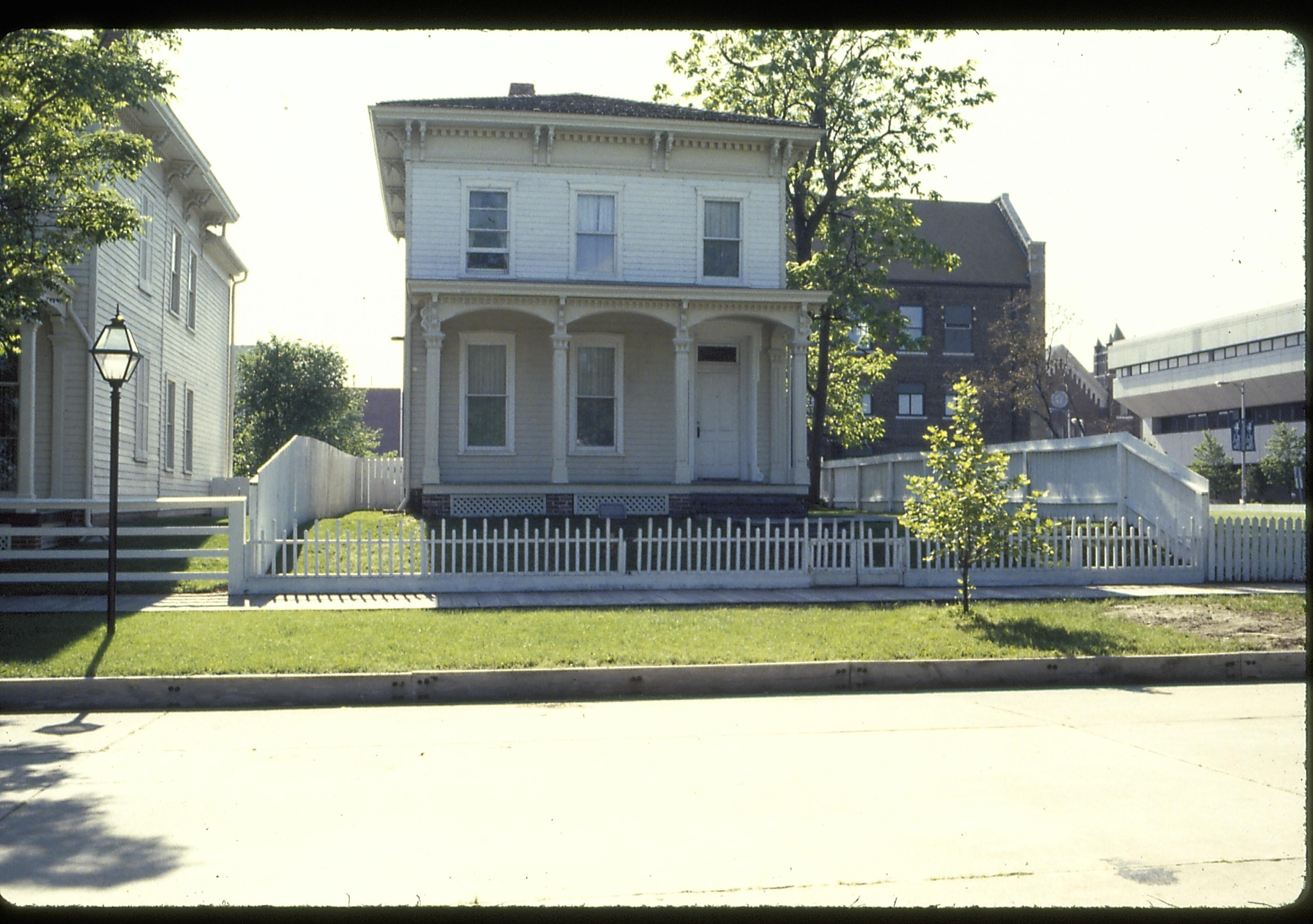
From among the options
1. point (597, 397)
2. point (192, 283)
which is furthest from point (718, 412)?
point (192, 283)

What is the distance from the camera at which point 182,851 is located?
213 inches

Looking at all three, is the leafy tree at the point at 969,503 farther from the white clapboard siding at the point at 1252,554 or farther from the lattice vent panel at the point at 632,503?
the lattice vent panel at the point at 632,503

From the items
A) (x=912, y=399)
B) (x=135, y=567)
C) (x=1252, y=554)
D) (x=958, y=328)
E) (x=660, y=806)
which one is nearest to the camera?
(x=660, y=806)

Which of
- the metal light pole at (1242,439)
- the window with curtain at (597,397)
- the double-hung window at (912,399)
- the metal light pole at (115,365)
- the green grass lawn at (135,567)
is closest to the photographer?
the metal light pole at (115,365)

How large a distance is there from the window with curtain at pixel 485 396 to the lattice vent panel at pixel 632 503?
2.24 m

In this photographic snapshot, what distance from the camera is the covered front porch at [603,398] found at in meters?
23.1

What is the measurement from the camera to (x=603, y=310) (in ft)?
76.4

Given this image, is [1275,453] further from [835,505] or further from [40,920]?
[40,920]

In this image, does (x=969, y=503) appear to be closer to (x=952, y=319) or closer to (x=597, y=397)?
(x=597, y=397)

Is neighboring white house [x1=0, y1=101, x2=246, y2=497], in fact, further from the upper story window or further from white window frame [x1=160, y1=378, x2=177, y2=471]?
the upper story window

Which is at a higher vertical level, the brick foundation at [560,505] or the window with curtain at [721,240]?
the window with curtain at [721,240]

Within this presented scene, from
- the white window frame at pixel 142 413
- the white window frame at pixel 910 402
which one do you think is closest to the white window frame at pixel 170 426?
the white window frame at pixel 142 413

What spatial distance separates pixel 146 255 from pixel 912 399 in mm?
35114

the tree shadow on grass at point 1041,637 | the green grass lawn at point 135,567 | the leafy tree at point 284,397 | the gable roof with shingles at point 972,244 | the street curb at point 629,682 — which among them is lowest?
the street curb at point 629,682
